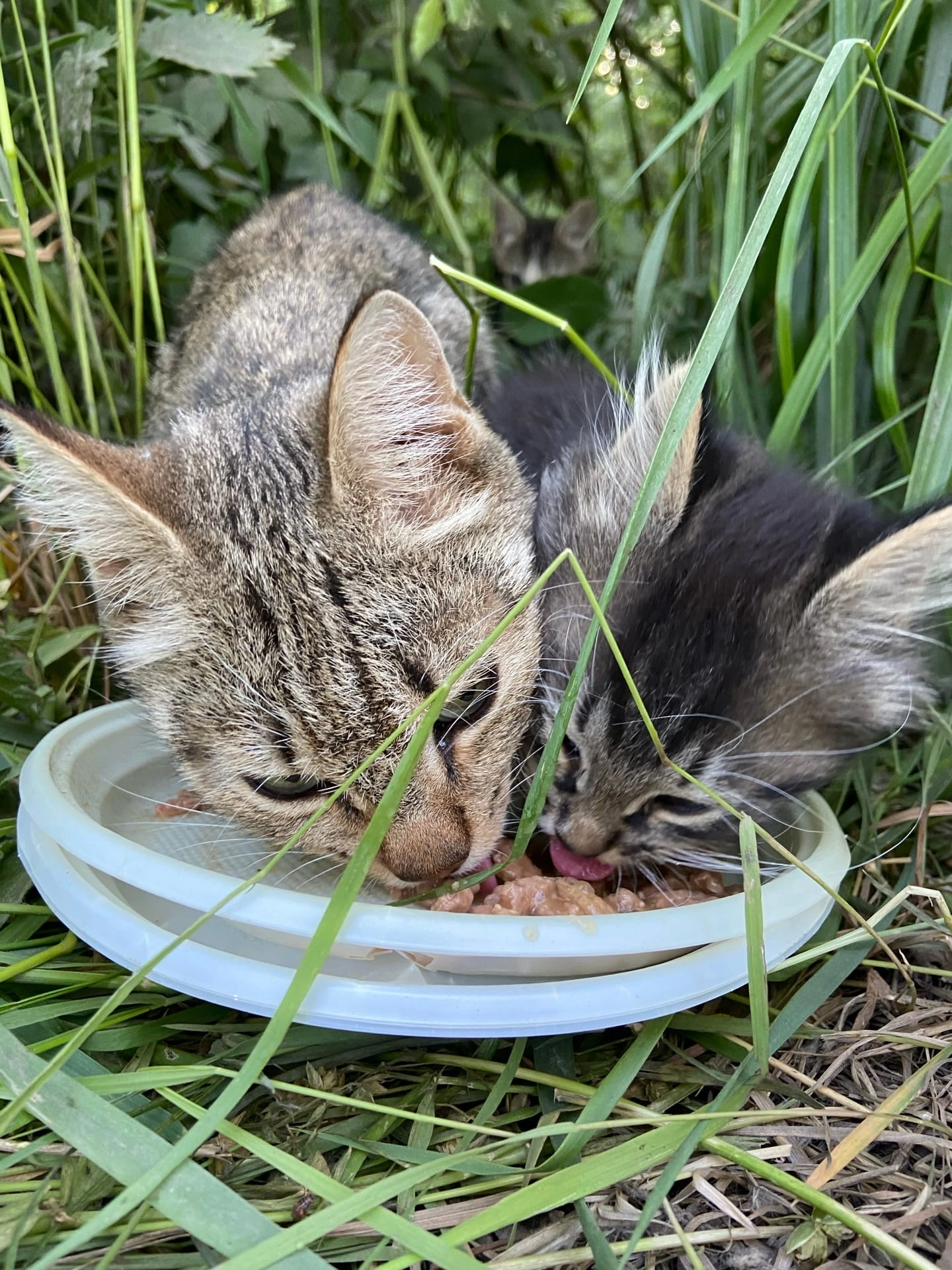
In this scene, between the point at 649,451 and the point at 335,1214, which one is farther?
the point at 649,451

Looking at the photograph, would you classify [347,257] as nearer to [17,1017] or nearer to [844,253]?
[844,253]

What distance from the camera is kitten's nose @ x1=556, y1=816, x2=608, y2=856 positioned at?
4.83 feet

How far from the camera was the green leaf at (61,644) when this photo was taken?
180 centimetres

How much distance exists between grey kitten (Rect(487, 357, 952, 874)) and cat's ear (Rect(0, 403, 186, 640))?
622mm

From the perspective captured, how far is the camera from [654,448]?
1.38 m

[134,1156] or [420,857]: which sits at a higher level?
[420,857]

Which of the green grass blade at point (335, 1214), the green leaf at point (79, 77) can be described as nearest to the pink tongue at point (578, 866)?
the green grass blade at point (335, 1214)

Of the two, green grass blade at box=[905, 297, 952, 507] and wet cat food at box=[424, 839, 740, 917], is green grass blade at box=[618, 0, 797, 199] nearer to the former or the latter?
green grass blade at box=[905, 297, 952, 507]

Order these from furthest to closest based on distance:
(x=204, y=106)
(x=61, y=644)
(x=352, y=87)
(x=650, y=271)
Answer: (x=352, y=87)
(x=204, y=106)
(x=650, y=271)
(x=61, y=644)

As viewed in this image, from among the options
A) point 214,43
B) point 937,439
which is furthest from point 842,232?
point 214,43

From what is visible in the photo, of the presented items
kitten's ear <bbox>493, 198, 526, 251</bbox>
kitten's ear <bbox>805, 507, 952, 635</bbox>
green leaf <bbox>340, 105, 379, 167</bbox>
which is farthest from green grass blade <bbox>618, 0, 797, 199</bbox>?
kitten's ear <bbox>493, 198, 526, 251</bbox>

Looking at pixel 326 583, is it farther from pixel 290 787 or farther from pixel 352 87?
pixel 352 87

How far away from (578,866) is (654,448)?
685mm

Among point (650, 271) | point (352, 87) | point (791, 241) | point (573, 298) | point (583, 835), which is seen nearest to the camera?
point (583, 835)
